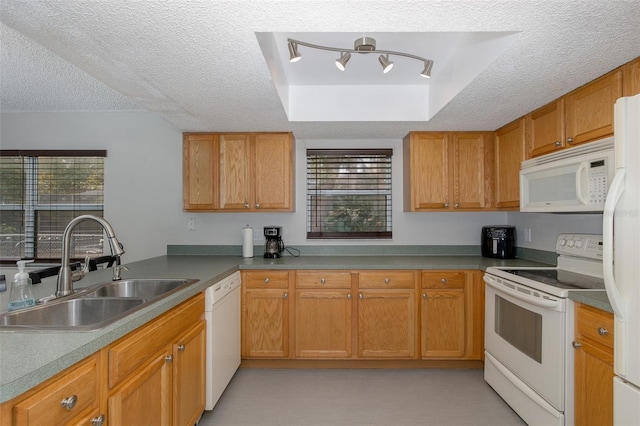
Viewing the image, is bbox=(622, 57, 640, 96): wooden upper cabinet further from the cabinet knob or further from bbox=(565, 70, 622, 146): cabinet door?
the cabinet knob

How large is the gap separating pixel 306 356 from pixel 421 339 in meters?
0.98

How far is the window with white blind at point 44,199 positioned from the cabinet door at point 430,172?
3140 millimetres

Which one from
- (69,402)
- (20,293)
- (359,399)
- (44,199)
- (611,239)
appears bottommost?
(359,399)

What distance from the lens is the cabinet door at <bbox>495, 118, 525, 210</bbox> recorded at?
8.96ft

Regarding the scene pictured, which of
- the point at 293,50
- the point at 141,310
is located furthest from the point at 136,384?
the point at 293,50

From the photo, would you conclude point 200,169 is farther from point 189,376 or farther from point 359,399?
point 359,399

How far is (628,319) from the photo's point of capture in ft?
4.29

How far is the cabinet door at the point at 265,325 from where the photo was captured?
2.83 m

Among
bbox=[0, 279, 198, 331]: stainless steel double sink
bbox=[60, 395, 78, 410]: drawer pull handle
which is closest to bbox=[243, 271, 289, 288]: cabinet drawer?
bbox=[0, 279, 198, 331]: stainless steel double sink

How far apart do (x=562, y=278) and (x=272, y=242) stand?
2.27 meters

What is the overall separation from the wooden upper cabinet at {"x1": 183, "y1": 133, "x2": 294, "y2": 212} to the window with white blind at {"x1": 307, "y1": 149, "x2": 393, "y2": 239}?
0.42 meters

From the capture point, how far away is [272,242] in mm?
3229

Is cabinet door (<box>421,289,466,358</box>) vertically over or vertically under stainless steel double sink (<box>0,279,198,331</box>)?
under

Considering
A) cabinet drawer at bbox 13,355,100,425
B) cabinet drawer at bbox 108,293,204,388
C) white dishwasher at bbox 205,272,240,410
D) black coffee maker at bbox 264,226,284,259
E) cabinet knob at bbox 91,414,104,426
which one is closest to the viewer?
cabinet drawer at bbox 13,355,100,425
